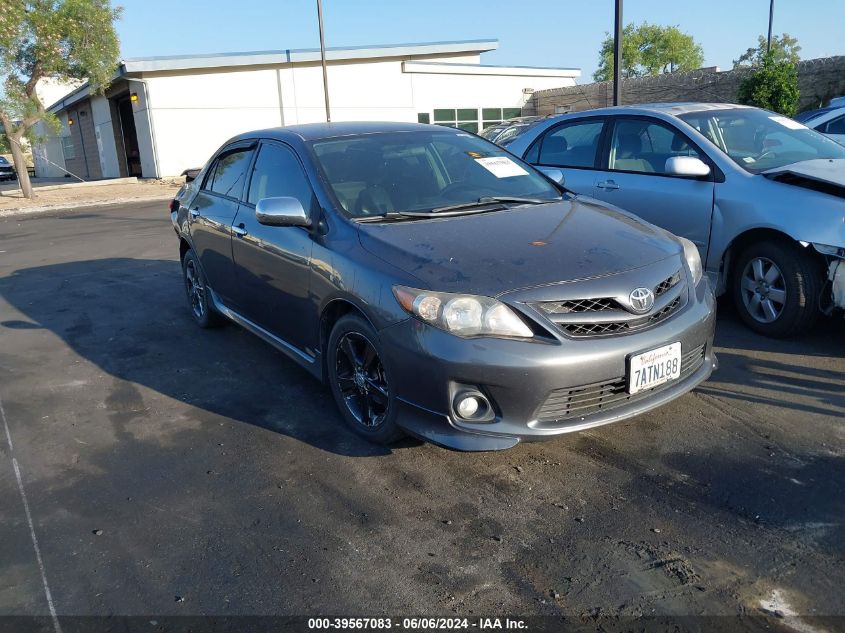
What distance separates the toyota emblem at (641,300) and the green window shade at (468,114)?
31.2m

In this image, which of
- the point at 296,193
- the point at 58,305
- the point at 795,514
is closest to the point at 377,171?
the point at 296,193

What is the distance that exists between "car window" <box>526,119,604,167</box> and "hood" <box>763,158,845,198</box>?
5.46 feet

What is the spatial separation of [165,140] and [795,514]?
28.3m

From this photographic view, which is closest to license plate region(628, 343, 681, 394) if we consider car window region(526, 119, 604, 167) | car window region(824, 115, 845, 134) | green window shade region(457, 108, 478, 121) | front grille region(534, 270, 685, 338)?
front grille region(534, 270, 685, 338)

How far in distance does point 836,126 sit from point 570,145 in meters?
7.30

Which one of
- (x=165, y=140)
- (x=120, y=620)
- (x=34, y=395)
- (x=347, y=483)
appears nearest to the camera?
(x=120, y=620)

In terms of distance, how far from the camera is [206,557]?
2820mm

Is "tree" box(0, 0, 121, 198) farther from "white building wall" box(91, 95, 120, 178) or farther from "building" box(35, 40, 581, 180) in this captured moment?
"white building wall" box(91, 95, 120, 178)

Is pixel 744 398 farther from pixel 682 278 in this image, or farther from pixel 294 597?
pixel 294 597

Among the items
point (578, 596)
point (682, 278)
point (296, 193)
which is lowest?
point (578, 596)

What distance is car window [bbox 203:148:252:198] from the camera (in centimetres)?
504

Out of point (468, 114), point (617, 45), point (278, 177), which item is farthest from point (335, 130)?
point (468, 114)

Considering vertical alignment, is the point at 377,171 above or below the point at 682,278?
above

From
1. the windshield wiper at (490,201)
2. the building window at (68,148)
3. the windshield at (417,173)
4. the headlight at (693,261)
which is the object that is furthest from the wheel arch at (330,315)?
the building window at (68,148)
